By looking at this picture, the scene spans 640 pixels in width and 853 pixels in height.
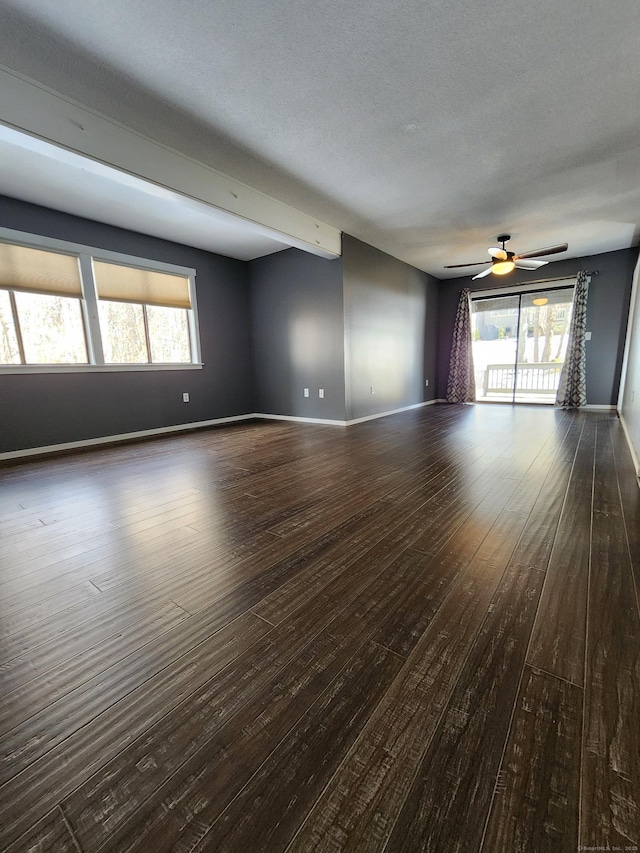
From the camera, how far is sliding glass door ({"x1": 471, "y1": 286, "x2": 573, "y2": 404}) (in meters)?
6.61

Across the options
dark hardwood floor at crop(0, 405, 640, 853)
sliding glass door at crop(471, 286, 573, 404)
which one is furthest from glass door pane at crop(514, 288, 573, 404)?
dark hardwood floor at crop(0, 405, 640, 853)

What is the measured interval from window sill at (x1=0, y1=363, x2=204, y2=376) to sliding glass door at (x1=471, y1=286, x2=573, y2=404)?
607cm

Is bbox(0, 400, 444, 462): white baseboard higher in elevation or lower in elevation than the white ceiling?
lower

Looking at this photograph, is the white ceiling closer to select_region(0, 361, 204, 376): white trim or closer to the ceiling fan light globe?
the ceiling fan light globe

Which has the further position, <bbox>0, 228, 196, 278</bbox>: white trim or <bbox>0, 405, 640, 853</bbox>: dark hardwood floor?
<bbox>0, 228, 196, 278</bbox>: white trim

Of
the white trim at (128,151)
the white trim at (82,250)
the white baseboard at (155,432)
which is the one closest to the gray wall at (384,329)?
the white baseboard at (155,432)

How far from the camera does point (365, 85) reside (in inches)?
84.7

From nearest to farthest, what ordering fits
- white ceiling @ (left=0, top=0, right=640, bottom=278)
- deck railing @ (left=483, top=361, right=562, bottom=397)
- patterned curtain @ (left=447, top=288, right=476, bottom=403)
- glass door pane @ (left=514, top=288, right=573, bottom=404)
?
white ceiling @ (left=0, top=0, right=640, bottom=278) < glass door pane @ (left=514, top=288, right=573, bottom=404) < patterned curtain @ (left=447, top=288, right=476, bottom=403) < deck railing @ (left=483, top=361, right=562, bottom=397)

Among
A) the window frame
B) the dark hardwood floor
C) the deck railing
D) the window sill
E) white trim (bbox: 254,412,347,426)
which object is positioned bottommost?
the dark hardwood floor

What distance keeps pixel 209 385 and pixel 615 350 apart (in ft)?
22.3

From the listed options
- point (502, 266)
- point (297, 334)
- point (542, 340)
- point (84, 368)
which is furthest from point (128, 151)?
point (542, 340)

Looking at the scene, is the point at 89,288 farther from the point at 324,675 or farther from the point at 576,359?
the point at 576,359

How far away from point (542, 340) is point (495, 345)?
2.81ft

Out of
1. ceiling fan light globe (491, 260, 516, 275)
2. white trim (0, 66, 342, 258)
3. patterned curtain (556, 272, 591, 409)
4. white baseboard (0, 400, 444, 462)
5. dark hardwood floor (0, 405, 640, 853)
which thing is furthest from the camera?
patterned curtain (556, 272, 591, 409)
